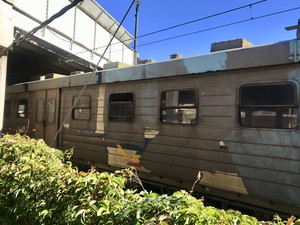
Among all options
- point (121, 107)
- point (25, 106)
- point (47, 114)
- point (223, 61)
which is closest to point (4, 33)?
point (47, 114)

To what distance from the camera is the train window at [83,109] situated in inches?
302

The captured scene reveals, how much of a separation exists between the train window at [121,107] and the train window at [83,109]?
88 centimetres

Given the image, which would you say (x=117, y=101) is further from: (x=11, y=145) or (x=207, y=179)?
(x=11, y=145)

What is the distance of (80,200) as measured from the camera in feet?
8.09

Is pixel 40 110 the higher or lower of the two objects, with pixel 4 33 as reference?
lower

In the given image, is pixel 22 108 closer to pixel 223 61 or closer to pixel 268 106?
pixel 223 61

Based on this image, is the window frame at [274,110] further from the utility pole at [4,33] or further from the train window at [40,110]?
the train window at [40,110]

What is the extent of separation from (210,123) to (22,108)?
7284mm

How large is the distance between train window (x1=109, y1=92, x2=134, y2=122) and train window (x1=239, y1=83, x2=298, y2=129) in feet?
8.04

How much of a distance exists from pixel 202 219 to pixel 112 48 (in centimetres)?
1862

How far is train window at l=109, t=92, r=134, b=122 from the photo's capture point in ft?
21.5

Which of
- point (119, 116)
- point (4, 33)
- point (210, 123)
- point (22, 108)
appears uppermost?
point (4, 33)

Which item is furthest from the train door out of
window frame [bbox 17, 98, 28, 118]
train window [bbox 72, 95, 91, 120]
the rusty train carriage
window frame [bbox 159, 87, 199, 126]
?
window frame [bbox 159, 87, 199, 126]

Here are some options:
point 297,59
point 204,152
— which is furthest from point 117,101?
point 297,59
